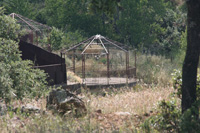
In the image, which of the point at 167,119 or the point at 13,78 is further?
the point at 13,78

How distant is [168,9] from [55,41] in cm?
1322

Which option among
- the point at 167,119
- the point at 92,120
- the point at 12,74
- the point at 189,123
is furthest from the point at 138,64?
the point at 189,123

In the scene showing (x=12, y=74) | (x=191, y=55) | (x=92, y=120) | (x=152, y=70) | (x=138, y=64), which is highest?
(x=191, y=55)

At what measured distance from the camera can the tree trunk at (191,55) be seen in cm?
561

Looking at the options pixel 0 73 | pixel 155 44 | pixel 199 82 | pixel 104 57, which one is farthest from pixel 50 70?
pixel 155 44

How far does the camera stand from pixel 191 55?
18.6ft

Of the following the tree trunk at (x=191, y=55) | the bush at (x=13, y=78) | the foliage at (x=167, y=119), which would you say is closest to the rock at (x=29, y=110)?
the bush at (x=13, y=78)

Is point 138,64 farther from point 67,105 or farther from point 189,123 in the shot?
point 189,123

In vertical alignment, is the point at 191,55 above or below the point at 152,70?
above

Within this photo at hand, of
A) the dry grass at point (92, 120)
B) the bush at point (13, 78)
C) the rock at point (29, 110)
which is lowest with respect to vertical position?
the dry grass at point (92, 120)

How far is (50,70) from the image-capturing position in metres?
15.2

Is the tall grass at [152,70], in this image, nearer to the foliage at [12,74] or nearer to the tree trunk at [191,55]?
the foliage at [12,74]

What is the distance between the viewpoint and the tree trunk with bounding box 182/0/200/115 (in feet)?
18.4

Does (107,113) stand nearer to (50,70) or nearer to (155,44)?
(50,70)
